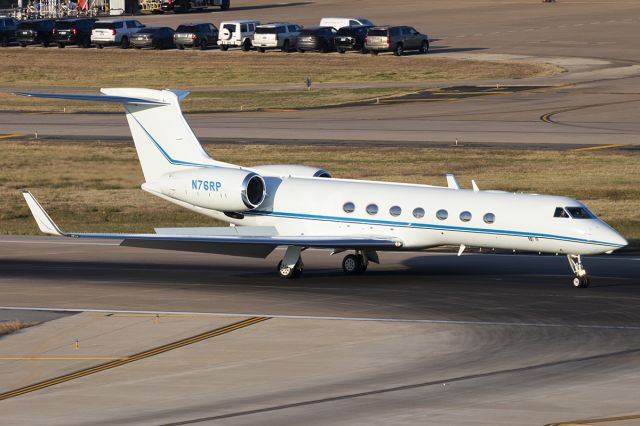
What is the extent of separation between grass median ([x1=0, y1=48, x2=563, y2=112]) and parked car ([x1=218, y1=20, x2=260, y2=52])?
1261 mm

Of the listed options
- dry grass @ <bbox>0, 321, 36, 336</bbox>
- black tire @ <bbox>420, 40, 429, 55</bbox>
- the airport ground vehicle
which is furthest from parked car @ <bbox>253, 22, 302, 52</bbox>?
dry grass @ <bbox>0, 321, 36, 336</bbox>

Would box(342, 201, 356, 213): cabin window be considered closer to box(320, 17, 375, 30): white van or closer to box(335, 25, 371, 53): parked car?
box(335, 25, 371, 53): parked car

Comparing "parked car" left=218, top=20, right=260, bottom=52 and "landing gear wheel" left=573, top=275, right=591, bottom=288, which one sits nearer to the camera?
"landing gear wheel" left=573, top=275, right=591, bottom=288

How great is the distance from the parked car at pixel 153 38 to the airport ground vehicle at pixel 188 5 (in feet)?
100

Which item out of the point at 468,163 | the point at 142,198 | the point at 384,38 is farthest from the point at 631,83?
the point at 142,198

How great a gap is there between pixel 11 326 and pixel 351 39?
7042 centimetres

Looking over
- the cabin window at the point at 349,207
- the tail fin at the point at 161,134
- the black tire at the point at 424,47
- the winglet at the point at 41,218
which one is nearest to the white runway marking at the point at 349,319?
the winglet at the point at 41,218

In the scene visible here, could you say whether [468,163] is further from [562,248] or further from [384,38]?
[384,38]

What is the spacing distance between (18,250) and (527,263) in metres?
16.6

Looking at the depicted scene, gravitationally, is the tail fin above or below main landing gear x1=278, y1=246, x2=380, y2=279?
above

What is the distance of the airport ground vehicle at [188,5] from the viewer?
134750mm

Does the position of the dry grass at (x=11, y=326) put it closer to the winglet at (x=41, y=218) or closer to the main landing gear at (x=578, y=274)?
the winglet at (x=41, y=218)

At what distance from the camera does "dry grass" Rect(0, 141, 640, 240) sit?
4812 centimetres

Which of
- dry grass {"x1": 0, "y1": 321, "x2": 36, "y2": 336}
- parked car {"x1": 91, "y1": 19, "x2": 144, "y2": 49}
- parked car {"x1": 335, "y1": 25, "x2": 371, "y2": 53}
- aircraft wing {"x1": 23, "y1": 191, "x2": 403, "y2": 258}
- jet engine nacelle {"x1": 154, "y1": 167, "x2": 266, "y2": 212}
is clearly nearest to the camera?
dry grass {"x1": 0, "y1": 321, "x2": 36, "y2": 336}
